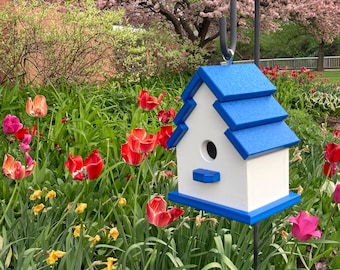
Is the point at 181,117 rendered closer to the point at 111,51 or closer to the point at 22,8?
the point at 22,8

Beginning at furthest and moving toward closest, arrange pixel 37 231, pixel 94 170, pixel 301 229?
pixel 37 231 → pixel 94 170 → pixel 301 229

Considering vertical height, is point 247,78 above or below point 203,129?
above

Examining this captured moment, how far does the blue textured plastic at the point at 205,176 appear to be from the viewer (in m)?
1.32

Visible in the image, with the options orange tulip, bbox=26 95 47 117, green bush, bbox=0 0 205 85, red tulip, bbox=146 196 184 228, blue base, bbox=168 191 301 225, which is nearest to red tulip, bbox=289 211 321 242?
blue base, bbox=168 191 301 225

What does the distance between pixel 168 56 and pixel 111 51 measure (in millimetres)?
1328

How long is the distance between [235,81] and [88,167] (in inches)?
23.1

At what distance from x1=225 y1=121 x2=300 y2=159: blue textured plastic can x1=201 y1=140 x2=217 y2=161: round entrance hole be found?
0.49ft

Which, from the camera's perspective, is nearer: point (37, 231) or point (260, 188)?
point (260, 188)

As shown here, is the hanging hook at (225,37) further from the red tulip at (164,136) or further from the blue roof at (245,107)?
the red tulip at (164,136)

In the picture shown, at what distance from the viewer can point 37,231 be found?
1.88m

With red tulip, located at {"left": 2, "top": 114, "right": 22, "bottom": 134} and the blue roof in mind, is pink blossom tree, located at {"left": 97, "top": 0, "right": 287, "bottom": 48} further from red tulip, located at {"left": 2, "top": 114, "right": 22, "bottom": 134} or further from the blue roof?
the blue roof

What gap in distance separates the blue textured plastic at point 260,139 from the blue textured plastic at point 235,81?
0.31 feet

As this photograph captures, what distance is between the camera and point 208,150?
55.1 inches

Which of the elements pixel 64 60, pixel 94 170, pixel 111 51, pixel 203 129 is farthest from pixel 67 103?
pixel 203 129
